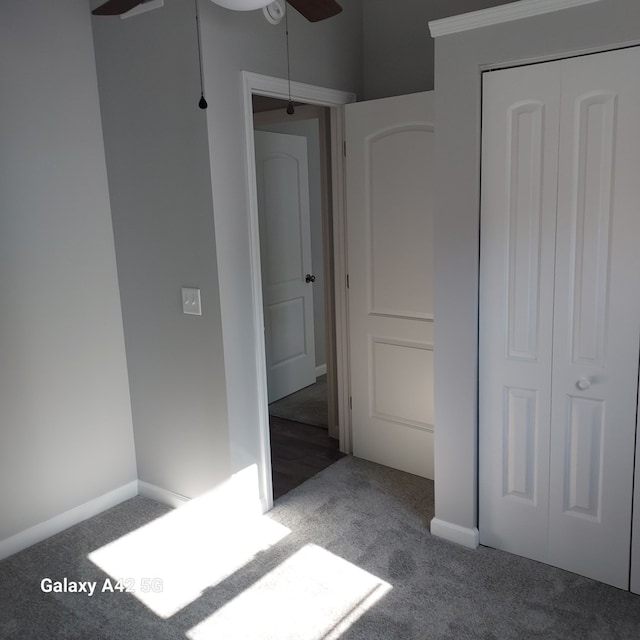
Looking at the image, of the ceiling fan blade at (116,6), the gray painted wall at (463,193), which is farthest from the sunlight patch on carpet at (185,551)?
the ceiling fan blade at (116,6)

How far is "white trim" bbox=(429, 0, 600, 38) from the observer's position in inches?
82.5

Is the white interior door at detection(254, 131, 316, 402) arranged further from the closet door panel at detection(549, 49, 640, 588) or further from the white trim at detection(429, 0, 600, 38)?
the closet door panel at detection(549, 49, 640, 588)

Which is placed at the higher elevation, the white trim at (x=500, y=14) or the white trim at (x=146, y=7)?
the white trim at (x=146, y=7)

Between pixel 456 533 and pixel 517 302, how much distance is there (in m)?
→ 1.03

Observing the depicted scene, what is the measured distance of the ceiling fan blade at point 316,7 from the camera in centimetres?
187

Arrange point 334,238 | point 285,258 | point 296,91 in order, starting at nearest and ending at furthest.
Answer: point 296,91, point 334,238, point 285,258

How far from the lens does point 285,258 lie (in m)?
4.58

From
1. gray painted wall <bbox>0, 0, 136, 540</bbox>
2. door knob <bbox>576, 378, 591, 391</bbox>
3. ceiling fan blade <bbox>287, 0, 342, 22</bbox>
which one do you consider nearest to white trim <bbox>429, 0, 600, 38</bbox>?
ceiling fan blade <bbox>287, 0, 342, 22</bbox>

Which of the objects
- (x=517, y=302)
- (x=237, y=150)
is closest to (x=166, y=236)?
(x=237, y=150)

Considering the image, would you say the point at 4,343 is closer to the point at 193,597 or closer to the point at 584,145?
the point at 193,597

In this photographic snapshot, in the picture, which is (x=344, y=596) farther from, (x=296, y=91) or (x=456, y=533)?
(x=296, y=91)

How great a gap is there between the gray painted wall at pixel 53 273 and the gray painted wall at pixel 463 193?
63.2 inches

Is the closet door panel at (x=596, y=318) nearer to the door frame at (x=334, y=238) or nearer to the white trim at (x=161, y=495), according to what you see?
the door frame at (x=334, y=238)

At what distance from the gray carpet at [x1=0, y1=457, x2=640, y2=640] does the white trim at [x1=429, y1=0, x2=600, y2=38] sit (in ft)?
6.77
